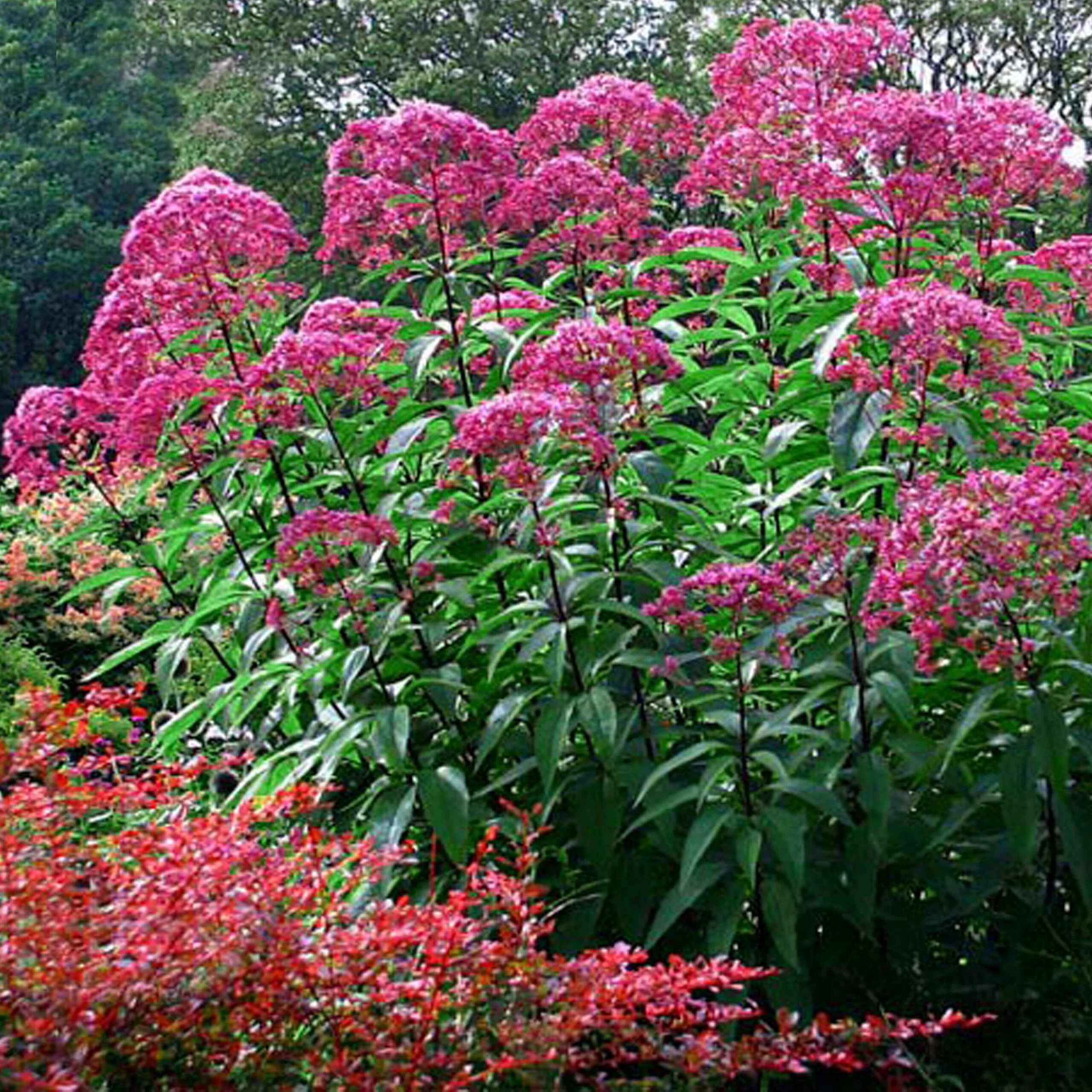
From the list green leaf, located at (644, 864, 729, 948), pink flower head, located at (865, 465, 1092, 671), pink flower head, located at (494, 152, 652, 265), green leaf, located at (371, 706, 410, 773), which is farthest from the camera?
pink flower head, located at (494, 152, 652, 265)

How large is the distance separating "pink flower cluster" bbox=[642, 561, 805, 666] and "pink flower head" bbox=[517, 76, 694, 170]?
1.69 meters

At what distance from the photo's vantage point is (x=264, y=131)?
1010 inches

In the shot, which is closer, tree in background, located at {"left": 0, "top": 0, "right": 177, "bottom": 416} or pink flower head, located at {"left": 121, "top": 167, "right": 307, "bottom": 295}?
pink flower head, located at {"left": 121, "top": 167, "right": 307, "bottom": 295}

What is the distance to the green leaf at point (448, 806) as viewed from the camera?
352 centimetres

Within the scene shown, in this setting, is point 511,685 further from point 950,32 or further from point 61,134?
point 61,134

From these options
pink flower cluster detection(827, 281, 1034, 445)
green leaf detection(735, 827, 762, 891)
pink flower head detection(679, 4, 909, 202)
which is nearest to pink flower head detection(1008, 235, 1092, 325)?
pink flower cluster detection(827, 281, 1034, 445)

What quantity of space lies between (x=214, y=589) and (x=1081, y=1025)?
8.12 feet

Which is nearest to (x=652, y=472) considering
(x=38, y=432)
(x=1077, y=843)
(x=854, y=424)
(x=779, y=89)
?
(x=854, y=424)

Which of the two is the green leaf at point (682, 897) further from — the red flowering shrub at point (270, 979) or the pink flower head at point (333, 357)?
the pink flower head at point (333, 357)

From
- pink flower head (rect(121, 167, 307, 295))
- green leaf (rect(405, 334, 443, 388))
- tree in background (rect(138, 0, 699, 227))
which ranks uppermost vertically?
tree in background (rect(138, 0, 699, 227))

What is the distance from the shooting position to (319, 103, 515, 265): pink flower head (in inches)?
161

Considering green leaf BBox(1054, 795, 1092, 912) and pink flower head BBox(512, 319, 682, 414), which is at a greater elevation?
pink flower head BBox(512, 319, 682, 414)

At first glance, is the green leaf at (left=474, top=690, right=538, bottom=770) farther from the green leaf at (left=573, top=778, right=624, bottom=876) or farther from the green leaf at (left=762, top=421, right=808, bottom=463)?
the green leaf at (left=762, top=421, right=808, bottom=463)

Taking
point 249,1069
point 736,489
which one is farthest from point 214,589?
point 249,1069
